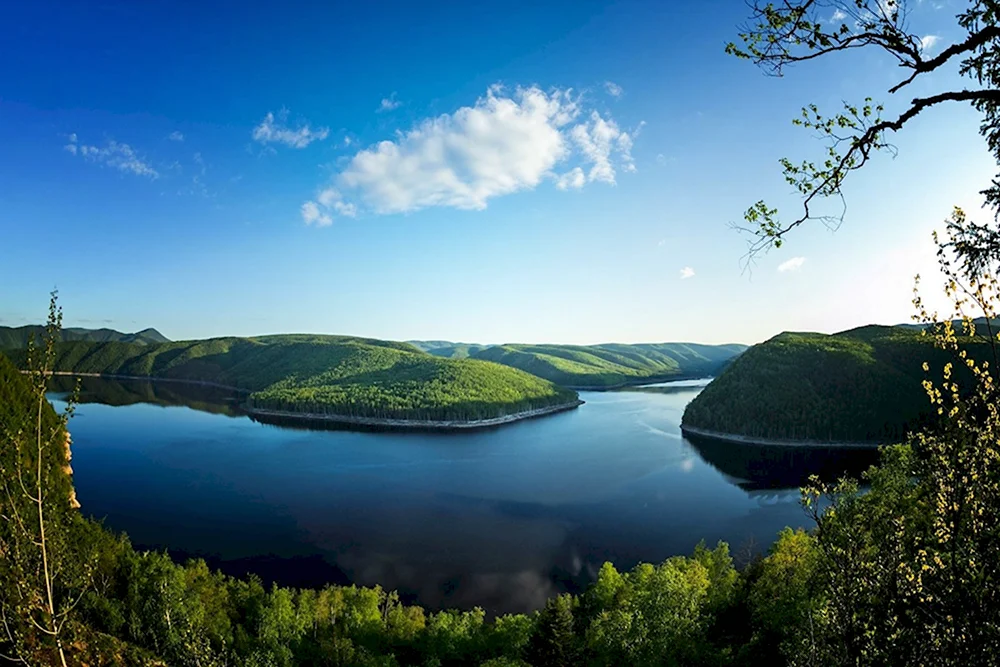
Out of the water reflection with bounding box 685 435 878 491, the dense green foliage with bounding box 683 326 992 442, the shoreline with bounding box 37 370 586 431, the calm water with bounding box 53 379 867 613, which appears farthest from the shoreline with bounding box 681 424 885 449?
the shoreline with bounding box 37 370 586 431

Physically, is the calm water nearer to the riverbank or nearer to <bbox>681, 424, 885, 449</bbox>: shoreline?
<bbox>681, 424, 885, 449</bbox>: shoreline

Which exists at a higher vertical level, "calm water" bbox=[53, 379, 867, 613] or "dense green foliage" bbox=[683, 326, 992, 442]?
"dense green foliage" bbox=[683, 326, 992, 442]

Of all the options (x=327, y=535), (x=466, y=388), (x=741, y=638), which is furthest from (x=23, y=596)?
(x=466, y=388)

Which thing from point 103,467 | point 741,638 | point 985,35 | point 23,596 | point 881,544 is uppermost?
point 985,35

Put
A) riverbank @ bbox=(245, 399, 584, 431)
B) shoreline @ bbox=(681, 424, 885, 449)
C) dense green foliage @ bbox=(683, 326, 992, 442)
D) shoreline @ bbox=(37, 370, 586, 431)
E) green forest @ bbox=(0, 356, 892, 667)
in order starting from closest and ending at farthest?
1. green forest @ bbox=(0, 356, 892, 667)
2. shoreline @ bbox=(681, 424, 885, 449)
3. dense green foliage @ bbox=(683, 326, 992, 442)
4. riverbank @ bbox=(245, 399, 584, 431)
5. shoreline @ bbox=(37, 370, 586, 431)

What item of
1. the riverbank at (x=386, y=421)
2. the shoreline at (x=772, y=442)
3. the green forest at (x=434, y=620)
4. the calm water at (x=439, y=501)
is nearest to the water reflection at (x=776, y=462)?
the calm water at (x=439, y=501)

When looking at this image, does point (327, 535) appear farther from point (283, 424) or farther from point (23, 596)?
point (283, 424)
